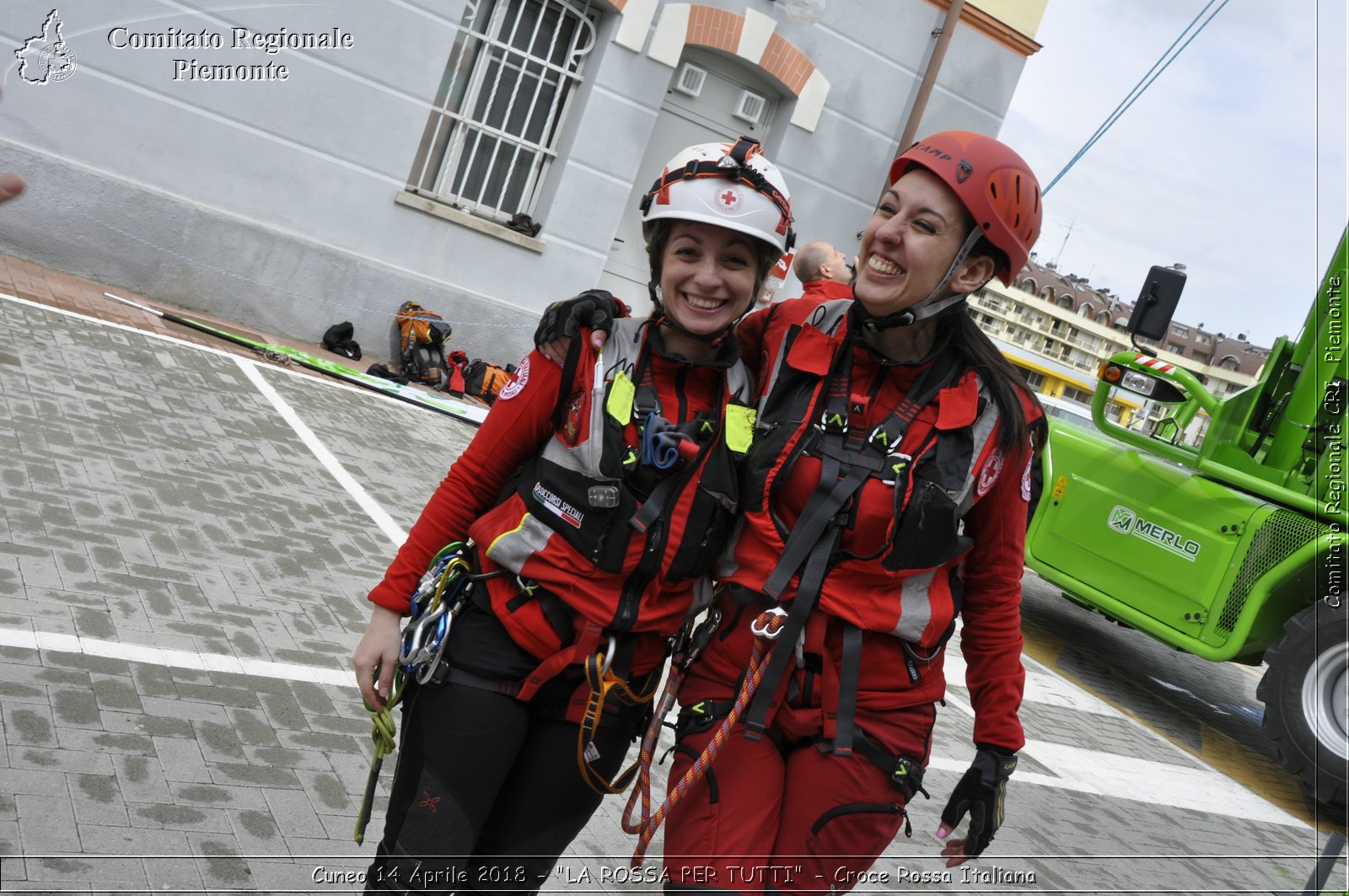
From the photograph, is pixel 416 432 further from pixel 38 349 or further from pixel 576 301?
pixel 576 301

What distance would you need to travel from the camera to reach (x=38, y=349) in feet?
23.6

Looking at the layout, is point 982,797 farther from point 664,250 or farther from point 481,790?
point 664,250

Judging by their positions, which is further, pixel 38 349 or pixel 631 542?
pixel 38 349

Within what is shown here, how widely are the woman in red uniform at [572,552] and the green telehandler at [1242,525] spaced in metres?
5.92

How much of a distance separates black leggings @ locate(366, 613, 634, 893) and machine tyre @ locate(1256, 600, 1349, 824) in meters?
5.99

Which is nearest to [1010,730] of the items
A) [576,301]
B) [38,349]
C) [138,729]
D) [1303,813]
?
[576,301]

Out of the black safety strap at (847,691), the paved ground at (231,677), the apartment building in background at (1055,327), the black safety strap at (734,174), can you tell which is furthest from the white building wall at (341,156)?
the apartment building in background at (1055,327)

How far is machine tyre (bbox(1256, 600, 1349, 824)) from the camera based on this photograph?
7.01 m

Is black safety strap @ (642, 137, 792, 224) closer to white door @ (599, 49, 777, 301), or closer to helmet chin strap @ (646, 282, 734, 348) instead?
helmet chin strap @ (646, 282, 734, 348)

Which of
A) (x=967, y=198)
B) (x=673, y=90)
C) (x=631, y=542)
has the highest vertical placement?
(x=673, y=90)

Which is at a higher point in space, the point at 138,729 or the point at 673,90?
the point at 673,90

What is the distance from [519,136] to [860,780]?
32.3ft

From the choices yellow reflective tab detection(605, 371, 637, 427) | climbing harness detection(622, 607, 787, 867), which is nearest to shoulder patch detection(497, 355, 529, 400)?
yellow reflective tab detection(605, 371, 637, 427)

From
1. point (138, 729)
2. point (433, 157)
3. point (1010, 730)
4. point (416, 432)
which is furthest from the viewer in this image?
point (433, 157)
